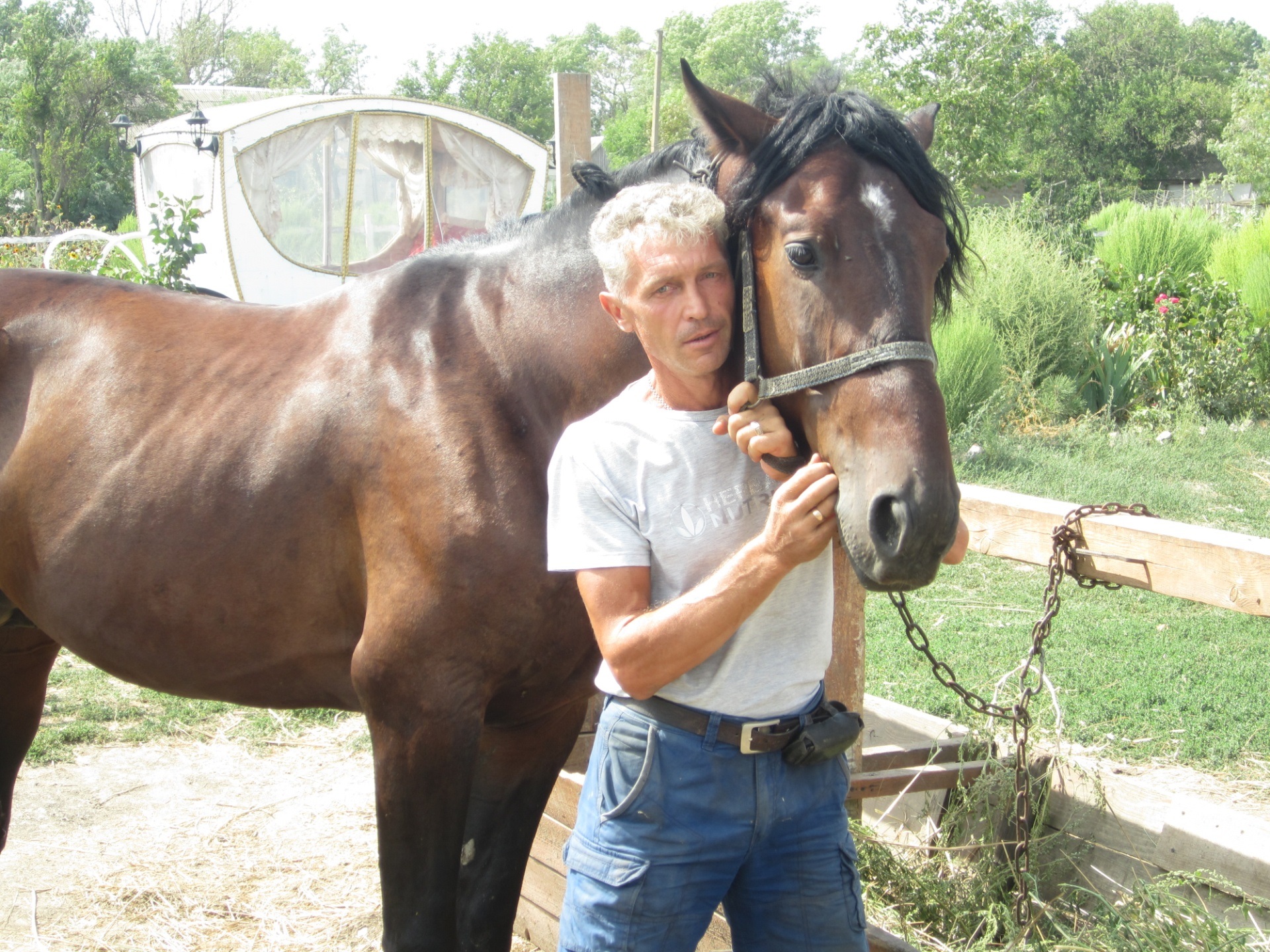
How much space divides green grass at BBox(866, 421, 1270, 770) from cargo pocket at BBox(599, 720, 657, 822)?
235 cm

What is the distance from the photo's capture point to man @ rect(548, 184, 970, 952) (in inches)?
63.3

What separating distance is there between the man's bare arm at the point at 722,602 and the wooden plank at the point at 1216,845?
1.72 m

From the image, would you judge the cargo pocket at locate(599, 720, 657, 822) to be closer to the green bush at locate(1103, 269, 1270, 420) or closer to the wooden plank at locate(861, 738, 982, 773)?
the wooden plank at locate(861, 738, 982, 773)

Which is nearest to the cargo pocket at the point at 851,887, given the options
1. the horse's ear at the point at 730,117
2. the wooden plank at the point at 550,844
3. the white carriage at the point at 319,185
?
the horse's ear at the point at 730,117

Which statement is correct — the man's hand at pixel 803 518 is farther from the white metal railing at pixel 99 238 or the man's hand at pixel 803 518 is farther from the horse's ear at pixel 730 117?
the white metal railing at pixel 99 238

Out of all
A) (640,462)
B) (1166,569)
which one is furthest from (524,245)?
(1166,569)

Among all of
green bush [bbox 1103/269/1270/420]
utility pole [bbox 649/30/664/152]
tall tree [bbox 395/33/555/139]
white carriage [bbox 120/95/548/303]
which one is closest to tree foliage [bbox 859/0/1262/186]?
green bush [bbox 1103/269/1270/420]

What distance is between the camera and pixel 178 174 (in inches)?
428

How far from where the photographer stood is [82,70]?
2534 cm

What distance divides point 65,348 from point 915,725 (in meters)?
2.87

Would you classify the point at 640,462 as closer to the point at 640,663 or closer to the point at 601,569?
the point at 601,569

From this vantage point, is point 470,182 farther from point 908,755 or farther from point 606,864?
point 606,864

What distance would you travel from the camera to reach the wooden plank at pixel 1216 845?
102 inches

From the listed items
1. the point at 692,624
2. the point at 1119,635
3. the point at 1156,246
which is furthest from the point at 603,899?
the point at 1156,246
